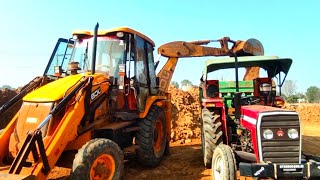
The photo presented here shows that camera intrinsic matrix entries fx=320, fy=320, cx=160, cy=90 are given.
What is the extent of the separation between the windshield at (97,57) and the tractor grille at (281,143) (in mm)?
3207

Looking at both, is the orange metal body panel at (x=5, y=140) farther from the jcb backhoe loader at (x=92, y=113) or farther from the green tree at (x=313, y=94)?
the green tree at (x=313, y=94)

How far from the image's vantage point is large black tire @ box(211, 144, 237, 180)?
4.79 metres

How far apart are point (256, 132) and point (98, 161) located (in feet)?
8.26

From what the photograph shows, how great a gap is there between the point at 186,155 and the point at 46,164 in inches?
196

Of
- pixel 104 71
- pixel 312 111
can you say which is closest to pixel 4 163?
pixel 104 71

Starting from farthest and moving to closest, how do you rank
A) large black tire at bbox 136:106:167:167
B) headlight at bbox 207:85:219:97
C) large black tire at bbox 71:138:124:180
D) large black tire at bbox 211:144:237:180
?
headlight at bbox 207:85:219:97 < large black tire at bbox 136:106:167:167 < large black tire at bbox 211:144:237:180 < large black tire at bbox 71:138:124:180

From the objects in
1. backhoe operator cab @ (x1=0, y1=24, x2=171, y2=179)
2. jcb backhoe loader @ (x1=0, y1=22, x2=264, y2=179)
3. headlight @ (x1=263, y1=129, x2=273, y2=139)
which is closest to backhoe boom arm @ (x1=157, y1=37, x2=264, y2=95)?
jcb backhoe loader @ (x1=0, y1=22, x2=264, y2=179)

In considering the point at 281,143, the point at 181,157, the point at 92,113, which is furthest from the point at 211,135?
the point at 92,113

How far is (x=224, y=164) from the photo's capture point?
4.89m

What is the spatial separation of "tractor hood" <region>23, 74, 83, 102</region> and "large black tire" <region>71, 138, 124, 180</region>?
101 centimetres

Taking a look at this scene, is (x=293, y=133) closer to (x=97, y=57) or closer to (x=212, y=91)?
(x=212, y=91)

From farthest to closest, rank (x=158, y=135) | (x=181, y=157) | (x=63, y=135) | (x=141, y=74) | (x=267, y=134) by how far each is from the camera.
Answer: (x=181, y=157), (x=158, y=135), (x=141, y=74), (x=267, y=134), (x=63, y=135)

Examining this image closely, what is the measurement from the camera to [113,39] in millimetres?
6715

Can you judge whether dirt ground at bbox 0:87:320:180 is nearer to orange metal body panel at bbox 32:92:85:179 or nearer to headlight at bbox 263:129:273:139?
orange metal body panel at bbox 32:92:85:179
